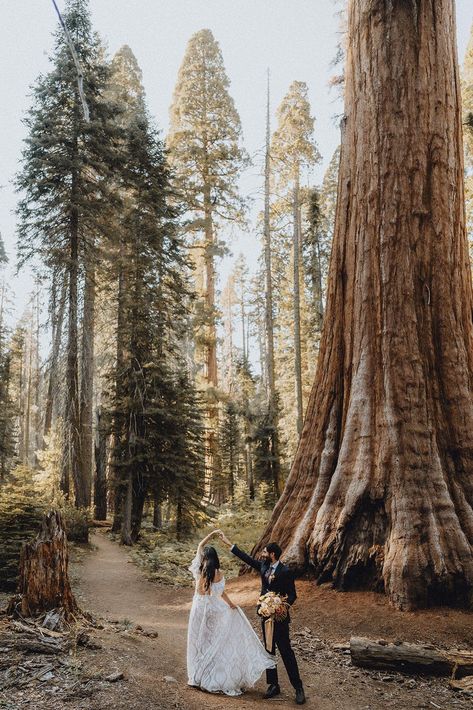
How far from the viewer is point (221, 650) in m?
4.73

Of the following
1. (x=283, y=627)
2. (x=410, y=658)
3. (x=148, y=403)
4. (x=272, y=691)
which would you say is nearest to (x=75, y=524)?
(x=148, y=403)

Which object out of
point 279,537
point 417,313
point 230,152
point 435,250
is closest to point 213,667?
point 279,537

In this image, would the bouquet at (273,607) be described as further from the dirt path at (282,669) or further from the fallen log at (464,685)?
the fallen log at (464,685)

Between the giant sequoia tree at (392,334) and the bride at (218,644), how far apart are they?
6.97 feet

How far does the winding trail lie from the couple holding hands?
→ 5.8 inches

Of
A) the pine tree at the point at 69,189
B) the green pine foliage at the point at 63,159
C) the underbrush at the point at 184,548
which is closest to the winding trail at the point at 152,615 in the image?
the underbrush at the point at 184,548

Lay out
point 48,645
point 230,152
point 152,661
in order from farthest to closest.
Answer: point 230,152 → point 152,661 → point 48,645

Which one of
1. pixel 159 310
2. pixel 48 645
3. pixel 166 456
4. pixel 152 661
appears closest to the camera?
pixel 48 645

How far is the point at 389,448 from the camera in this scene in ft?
21.8

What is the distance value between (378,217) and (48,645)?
683 cm

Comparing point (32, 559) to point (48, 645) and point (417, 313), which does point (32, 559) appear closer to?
point (48, 645)

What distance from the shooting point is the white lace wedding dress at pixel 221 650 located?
15.2 ft

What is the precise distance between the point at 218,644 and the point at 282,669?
43.4 inches

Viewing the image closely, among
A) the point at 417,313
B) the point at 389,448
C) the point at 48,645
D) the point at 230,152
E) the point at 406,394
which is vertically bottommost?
the point at 48,645
